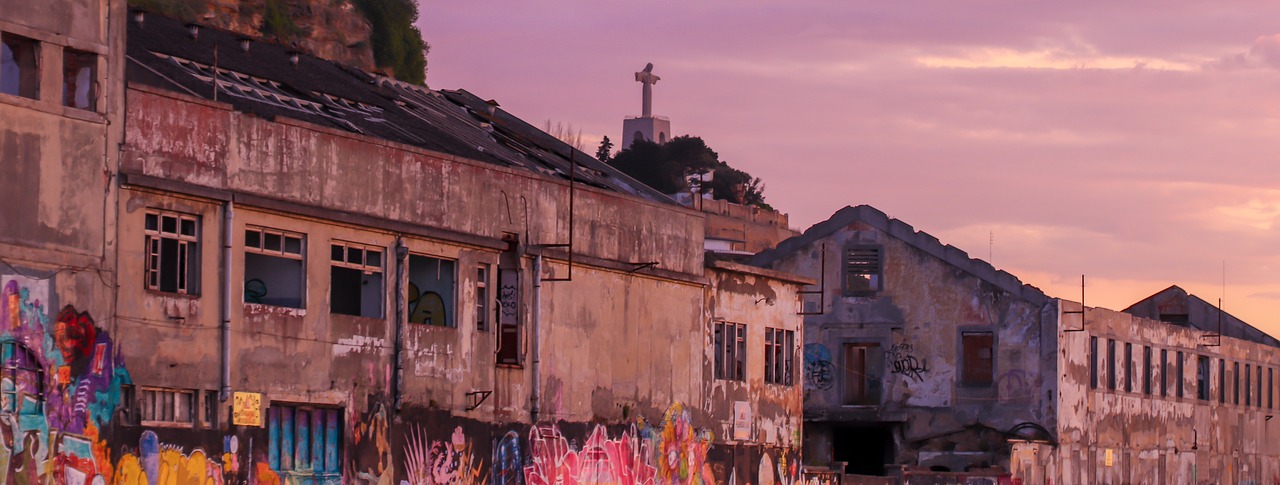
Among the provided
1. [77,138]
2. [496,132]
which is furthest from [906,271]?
[77,138]

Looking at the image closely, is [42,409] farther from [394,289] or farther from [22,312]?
[394,289]

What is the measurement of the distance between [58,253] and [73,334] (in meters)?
1.01

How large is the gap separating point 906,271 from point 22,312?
30370 millimetres

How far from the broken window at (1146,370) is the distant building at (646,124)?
51685mm

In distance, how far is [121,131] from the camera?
2294 cm

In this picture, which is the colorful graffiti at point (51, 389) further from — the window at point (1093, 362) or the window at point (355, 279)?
the window at point (1093, 362)

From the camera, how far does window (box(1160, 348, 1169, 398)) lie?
54.8 m

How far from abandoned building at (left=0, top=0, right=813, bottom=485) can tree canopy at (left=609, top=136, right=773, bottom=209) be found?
197 ft

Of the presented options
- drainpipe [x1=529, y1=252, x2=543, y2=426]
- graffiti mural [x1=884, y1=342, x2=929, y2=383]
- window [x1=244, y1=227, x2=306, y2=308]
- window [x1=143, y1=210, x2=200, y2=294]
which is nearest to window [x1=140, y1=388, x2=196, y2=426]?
window [x1=143, y1=210, x2=200, y2=294]

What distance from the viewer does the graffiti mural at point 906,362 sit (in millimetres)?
47969

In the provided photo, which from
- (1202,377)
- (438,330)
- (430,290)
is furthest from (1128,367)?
(438,330)

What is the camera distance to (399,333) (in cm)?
2761

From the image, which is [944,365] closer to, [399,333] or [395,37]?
[399,333]

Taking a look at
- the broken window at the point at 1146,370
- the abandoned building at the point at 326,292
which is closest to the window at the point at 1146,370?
the broken window at the point at 1146,370
